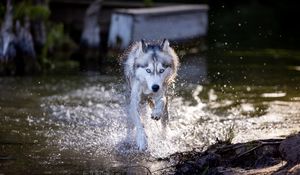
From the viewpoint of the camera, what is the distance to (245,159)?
7121 millimetres

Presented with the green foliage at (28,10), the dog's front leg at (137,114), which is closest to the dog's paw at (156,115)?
the dog's front leg at (137,114)

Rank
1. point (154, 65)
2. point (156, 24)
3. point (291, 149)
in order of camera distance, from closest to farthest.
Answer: point (291, 149)
point (154, 65)
point (156, 24)

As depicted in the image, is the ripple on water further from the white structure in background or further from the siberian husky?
the white structure in background

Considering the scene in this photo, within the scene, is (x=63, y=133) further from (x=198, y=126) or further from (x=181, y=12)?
(x=181, y=12)

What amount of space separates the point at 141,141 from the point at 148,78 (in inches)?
31.9

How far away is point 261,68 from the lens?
56.1 ft

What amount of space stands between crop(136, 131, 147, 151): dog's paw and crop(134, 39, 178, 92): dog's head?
0.60 meters

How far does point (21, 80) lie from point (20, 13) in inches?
73.7

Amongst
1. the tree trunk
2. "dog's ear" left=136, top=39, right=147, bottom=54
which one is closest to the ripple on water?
"dog's ear" left=136, top=39, right=147, bottom=54

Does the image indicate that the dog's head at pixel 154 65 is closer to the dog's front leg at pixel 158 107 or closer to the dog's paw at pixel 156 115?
Answer: the dog's front leg at pixel 158 107

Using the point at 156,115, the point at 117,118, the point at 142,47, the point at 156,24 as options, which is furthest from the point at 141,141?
the point at 156,24

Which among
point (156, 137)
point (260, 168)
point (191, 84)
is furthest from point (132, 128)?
point (191, 84)

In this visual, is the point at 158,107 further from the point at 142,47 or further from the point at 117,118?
the point at 117,118

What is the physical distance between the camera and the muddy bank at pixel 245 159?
6.66 metres
